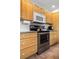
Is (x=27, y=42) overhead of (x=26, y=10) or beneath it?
beneath

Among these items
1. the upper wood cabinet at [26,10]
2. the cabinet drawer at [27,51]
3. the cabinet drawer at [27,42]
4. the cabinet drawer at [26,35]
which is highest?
the upper wood cabinet at [26,10]

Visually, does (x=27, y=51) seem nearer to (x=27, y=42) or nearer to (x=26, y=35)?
(x=27, y=42)

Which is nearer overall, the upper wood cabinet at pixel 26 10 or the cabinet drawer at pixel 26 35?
the cabinet drawer at pixel 26 35

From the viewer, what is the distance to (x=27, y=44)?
336cm

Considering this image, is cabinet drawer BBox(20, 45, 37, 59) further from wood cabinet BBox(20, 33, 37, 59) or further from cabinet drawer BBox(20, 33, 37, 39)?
cabinet drawer BBox(20, 33, 37, 39)

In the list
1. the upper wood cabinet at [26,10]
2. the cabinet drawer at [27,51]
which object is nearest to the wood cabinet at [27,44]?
the cabinet drawer at [27,51]

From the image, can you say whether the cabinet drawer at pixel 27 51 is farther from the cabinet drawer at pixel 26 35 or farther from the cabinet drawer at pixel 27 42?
the cabinet drawer at pixel 26 35

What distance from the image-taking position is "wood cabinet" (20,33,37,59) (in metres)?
3.06

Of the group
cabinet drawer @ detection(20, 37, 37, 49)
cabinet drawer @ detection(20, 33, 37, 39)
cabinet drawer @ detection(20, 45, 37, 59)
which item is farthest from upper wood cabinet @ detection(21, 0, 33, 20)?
cabinet drawer @ detection(20, 45, 37, 59)

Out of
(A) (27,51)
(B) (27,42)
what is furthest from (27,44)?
(A) (27,51)

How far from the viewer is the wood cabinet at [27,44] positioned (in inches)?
120

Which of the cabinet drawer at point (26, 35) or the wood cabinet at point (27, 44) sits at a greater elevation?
the cabinet drawer at point (26, 35)

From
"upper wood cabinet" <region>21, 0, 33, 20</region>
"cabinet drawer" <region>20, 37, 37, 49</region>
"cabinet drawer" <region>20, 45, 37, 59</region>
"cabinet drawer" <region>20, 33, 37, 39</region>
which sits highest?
"upper wood cabinet" <region>21, 0, 33, 20</region>
